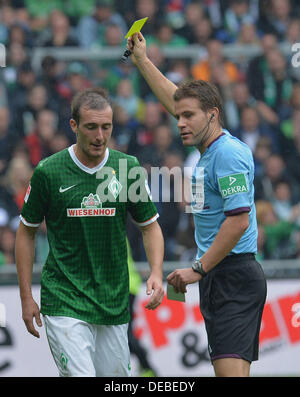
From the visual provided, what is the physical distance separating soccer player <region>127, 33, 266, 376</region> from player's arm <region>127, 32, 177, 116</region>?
652 millimetres

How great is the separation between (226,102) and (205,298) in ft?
21.4

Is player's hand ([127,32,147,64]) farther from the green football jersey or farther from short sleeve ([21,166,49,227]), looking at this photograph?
short sleeve ([21,166,49,227])

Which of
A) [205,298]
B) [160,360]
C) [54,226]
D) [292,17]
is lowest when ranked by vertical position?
[160,360]

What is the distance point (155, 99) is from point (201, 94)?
5.96 m

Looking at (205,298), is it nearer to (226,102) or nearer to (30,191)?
(30,191)

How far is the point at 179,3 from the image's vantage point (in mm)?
12867

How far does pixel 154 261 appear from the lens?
18.6ft

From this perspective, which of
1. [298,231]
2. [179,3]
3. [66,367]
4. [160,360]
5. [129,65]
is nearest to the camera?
[66,367]

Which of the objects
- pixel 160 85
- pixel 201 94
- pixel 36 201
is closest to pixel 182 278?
pixel 36 201

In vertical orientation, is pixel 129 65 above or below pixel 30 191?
above

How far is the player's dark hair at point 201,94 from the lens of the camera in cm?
553

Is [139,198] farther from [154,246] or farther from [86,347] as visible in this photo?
[86,347]

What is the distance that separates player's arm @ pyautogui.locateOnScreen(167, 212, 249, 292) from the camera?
17.1 feet
